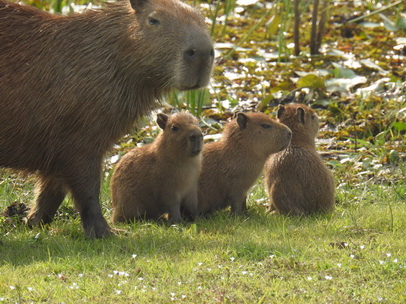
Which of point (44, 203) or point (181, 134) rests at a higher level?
point (181, 134)

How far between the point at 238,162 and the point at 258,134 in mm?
291

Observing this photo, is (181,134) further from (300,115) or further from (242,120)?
(300,115)

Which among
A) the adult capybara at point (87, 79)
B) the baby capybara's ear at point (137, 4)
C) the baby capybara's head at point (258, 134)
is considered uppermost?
the baby capybara's ear at point (137, 4)

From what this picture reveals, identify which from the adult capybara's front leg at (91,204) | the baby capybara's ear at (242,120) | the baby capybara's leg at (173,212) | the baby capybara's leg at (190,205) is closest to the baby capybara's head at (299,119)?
the baby capybara's ear at (242,120)

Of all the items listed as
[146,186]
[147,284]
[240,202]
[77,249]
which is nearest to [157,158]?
[146,186]

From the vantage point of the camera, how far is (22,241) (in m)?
6.45

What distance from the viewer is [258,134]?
7465mm

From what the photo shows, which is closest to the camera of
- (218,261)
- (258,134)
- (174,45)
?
(218,261)

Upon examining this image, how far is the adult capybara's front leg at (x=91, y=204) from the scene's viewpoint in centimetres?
659

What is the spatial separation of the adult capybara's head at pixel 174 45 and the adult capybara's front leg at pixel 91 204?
882 millimetres

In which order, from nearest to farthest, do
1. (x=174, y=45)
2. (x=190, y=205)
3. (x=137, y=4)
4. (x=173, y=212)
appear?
(x=174, y=45) < (x=137, y=4) < (x=173, y=212) < (x=190, y=205)

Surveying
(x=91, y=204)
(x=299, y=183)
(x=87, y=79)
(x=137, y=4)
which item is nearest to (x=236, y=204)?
(x=299, y=183)

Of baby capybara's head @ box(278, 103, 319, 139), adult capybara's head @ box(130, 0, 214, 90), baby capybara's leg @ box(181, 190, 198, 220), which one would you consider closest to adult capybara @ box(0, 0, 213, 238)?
adult capybara's head @ box(130, 0, 214, 90)

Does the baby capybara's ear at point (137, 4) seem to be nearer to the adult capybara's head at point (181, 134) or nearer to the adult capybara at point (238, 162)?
the adult capybara's head at point (181, 134)
